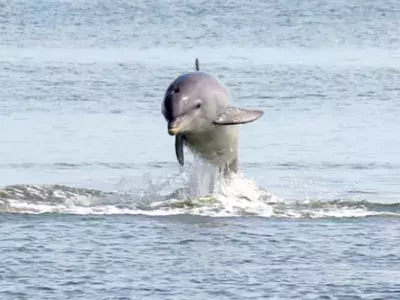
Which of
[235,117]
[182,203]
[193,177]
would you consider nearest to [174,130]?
[235,117]

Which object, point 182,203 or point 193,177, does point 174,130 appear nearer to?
point 182,203

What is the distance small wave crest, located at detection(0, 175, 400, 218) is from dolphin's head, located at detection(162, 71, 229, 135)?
1.06 meters

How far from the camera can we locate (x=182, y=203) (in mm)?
18188

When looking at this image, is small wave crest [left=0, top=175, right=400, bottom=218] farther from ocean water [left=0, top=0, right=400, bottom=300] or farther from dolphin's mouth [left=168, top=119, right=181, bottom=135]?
dolphin's mouth [left=168, top=119, right=181, bottom=135]

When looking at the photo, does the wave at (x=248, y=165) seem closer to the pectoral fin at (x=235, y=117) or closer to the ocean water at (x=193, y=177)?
the ocean water at (x=193, y=177)

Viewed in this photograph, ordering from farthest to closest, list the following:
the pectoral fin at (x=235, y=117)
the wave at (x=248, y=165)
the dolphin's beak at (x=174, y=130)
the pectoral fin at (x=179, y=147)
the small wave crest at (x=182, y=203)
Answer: the wave at (x=248, y=165), the small wave crest at (x=182, y=203), the pectoral fin at (x=235, y=117), the pectoral fin at (x=179, y=147), the dolphin's beak at (x=174, y=130)

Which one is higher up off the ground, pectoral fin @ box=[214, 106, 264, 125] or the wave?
pectoral fin @ box=[214, 106, 264, 125]

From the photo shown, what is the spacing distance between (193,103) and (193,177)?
1732mm

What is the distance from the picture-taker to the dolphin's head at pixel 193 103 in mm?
17078

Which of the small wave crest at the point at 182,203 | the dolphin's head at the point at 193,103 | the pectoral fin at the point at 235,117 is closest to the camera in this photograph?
the dolphin's head at the point at 193,103

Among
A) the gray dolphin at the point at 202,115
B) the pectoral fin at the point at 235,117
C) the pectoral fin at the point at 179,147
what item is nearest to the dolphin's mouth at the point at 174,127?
the gray dolphin at the point at 202,115

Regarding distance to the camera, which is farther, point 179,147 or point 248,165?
point 248,165

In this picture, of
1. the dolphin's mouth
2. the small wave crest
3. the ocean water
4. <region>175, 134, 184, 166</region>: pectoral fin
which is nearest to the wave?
the ocean water

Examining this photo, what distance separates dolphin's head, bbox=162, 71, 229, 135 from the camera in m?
17.1
